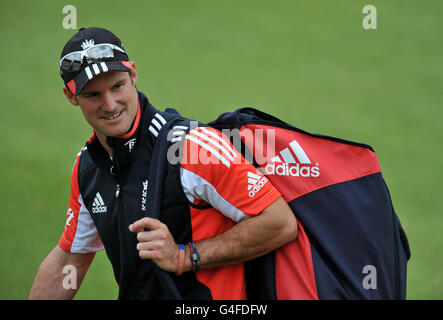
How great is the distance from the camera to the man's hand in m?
2.69

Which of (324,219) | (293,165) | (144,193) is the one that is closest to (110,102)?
(144,193)

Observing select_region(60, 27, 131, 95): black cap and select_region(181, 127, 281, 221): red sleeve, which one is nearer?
select_region(181, 127, 281, 221): red sleeve

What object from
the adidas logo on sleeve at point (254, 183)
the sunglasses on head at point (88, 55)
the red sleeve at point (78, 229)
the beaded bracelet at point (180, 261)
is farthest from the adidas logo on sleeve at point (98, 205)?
the adidas logo on sleeve at point (254, 183)

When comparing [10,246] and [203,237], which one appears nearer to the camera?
[203,237]

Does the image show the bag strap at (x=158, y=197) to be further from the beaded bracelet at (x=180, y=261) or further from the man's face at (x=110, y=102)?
the man's face at (x=110, y=102)

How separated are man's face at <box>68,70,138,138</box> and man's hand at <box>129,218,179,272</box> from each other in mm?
527

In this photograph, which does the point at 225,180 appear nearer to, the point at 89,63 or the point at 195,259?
the point at 195,259

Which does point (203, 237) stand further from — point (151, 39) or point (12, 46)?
point (12, 46)

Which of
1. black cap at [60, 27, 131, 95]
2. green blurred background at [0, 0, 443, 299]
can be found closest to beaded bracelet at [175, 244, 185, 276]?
black cap at [60, 27, 131, 95]

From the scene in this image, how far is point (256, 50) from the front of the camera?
1182 cm

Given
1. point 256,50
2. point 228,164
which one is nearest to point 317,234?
point 228,164

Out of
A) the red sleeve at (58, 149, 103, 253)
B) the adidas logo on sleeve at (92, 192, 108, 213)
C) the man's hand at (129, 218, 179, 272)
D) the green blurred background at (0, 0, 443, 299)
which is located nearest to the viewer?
the man's hand at (129, 218, 179, 272)

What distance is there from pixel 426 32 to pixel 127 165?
10564 millimetres

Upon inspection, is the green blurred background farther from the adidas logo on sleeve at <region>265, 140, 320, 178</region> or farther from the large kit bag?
the adidas logo on sleeve at <region>265, 140, 320, 178</region>
